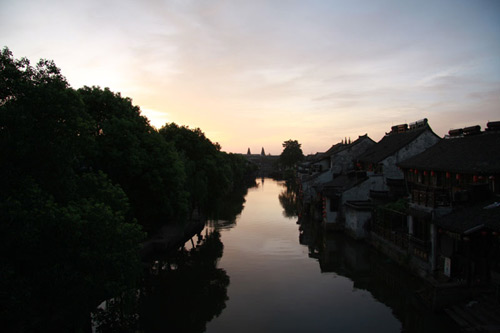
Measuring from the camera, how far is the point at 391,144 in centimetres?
3884

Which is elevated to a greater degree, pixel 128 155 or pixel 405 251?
pixel 128 155

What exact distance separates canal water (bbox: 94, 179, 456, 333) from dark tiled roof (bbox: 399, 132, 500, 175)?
7.59 meters

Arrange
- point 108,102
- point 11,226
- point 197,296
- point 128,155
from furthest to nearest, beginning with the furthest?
point 108,102 < point 128,155 < point 197,296 < point 11,226

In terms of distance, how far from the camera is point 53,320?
11703 mm

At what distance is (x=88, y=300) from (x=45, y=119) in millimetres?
6099

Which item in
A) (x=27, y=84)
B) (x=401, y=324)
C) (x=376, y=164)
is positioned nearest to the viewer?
(x=27, y=84)

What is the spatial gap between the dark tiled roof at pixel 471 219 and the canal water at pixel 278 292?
4.39 metres

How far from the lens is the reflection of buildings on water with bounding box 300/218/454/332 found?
17.1 metres

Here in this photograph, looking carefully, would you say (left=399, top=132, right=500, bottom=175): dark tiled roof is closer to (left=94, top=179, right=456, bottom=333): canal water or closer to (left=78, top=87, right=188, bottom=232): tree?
(left=94, top=179, right=456, bottom=333): canal water

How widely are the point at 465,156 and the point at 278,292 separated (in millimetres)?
14214

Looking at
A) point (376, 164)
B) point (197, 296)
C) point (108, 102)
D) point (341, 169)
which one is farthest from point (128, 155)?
point (341, 169)

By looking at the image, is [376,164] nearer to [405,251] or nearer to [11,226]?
[405,251]

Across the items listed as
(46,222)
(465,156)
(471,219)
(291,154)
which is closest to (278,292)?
(471,219)

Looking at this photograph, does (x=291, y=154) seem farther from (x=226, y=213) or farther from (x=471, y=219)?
(x=471, y=219)
